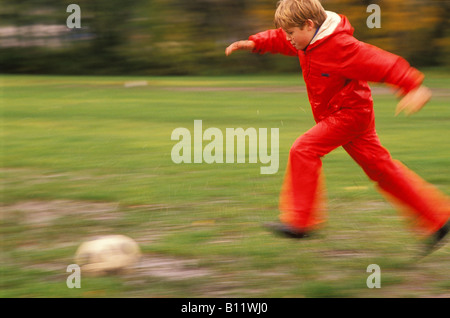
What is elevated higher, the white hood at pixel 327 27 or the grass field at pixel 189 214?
the white hood at pixel 327 27

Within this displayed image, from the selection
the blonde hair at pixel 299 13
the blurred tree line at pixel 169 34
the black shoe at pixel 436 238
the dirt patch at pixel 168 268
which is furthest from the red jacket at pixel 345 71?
the blurred tree line at pixel 169 34

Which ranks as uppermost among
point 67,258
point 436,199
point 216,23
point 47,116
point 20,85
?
point 216,23

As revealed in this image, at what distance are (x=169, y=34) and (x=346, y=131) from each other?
11.8 metres

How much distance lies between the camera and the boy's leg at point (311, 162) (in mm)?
3668

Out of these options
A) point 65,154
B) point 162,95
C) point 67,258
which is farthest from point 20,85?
point 67,258

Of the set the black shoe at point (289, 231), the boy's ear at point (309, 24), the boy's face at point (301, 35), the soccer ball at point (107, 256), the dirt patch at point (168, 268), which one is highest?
the boy's ear at point (309, 24)

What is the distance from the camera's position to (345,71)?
11.7 ft

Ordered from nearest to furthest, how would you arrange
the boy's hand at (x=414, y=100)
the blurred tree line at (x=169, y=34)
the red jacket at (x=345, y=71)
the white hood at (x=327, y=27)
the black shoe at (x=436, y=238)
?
the boy's hand at (x=414, y=100) → the red jacket at (x=345, y=71) → the white hood at (x=327, y=27) → the black shoe at (x=436, y=238) → the blurred tree line at (x=169, y=34)

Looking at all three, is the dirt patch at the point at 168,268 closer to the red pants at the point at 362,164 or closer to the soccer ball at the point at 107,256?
the soccer ball at the point at 107,256

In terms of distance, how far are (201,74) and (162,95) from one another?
3833 millimetres

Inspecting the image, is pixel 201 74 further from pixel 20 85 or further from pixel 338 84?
pixel 338 84

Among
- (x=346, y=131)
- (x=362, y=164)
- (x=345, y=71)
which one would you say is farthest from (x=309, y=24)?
(x=362, y=164)

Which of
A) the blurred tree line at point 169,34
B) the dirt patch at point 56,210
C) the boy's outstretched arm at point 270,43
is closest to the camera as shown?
the boy's outstretched arm at point 270,43
